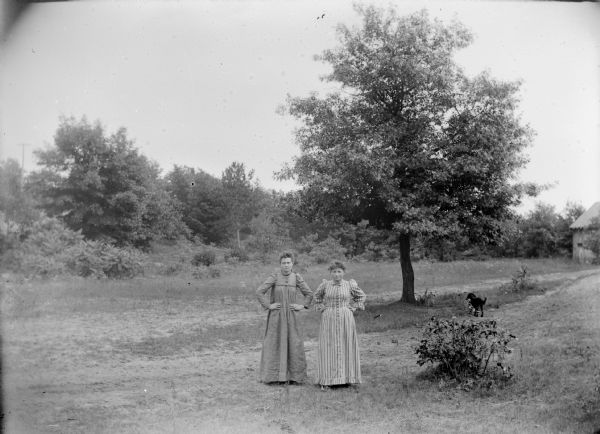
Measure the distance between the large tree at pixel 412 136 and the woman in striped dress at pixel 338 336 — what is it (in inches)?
254

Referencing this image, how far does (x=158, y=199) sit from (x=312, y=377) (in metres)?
25.5

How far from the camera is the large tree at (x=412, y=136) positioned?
14.2 m

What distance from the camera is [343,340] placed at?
752 centimetres

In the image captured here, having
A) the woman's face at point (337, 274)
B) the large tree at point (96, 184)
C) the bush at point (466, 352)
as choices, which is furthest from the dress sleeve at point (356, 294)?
the large tree at point (96, 184)

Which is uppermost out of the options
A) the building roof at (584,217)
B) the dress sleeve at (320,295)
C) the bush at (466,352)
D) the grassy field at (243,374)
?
the building roof at (584,217)

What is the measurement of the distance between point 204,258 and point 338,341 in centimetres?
2270

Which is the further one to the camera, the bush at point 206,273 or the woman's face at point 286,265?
the bush at point 206,273

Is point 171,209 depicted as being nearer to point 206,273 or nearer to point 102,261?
point 206,273

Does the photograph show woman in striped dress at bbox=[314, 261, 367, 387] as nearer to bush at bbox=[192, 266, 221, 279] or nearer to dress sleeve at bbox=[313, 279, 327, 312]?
dress sleeve at bbox=[313, 279, 327, 312]

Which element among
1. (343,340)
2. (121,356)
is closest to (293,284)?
(343,340)

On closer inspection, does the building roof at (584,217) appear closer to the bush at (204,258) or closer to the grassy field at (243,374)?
the grassy field at (243,374)

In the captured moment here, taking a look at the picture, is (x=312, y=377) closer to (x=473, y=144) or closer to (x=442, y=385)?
(x=442, y=385)

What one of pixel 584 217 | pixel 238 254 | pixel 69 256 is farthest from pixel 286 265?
pixel 584 217

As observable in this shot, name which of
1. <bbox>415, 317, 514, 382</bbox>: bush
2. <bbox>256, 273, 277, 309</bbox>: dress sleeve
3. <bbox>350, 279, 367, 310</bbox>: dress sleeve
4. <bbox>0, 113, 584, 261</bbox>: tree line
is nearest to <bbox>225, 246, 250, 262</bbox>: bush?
<bbox>0, 113, 584, 261</bbox>: tree line
